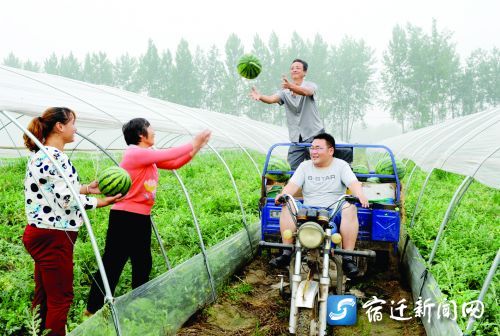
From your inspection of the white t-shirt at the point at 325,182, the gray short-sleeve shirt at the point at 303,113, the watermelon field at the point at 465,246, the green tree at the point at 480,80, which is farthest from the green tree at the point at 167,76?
the white t-shirt at the point at 325,182

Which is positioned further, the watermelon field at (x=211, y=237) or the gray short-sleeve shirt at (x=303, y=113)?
the gray short-sleeve shirt at (x=303, y=113)

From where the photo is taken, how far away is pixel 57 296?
318 cm

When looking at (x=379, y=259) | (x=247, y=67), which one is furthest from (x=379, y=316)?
(x=247, y=67)

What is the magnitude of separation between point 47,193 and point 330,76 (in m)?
52.3

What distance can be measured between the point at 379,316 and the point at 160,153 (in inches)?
117

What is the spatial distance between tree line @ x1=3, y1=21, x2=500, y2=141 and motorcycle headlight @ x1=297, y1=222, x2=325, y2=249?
144 ft

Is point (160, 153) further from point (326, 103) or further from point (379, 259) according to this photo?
point (326, 103)

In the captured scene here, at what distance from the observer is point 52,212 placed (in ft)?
10.2

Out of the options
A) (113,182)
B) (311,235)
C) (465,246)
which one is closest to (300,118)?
(465,246)

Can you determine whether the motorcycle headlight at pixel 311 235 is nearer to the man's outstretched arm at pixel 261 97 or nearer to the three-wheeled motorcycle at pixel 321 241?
the three-wheeled motorcycle at pixel 321 241

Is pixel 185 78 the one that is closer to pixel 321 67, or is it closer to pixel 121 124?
pixel 321 67

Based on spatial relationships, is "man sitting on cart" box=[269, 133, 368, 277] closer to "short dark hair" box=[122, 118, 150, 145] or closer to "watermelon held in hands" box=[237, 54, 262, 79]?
"short dark hair" box=[122, 118, 150, 145]

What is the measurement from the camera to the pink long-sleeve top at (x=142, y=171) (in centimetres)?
378

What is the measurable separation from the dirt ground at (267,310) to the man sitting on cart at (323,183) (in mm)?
574
